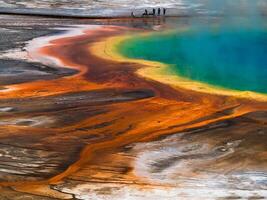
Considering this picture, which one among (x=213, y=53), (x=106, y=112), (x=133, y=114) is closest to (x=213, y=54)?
(x=213, y=53)

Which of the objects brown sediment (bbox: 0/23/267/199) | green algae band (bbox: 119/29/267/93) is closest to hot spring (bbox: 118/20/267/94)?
green algae band (bbox: 119/29/267/93)

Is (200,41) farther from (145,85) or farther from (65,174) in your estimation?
(65,174)

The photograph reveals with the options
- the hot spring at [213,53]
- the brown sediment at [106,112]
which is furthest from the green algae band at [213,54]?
the brown sediment at [106,112]

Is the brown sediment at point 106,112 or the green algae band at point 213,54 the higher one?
the green algae band at point 213,54

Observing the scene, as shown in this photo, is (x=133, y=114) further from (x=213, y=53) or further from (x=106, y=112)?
(x=213, y=53)

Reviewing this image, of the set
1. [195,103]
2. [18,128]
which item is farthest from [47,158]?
[195,103]

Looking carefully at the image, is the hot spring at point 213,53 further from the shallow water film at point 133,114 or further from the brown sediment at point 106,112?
the brown sediment at point 106,112
